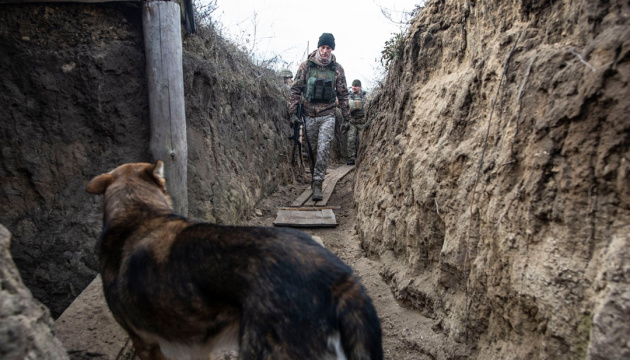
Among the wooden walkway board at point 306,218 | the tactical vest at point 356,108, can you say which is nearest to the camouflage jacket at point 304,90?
the wooden walkway board at point 306,218

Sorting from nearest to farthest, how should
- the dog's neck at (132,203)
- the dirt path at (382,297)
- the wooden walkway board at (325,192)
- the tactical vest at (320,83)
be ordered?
the dog's neck at (132,203), the dirt path at (382,297), the wooden walkway board at (325,192), the tactical vest at (320,83)

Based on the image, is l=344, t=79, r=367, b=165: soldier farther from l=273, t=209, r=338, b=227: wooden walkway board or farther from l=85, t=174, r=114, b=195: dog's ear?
l=85, t=174, r=114, b=195: dog's ear

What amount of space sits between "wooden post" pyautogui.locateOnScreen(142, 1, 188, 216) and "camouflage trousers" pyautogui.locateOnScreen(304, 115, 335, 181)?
4153mm

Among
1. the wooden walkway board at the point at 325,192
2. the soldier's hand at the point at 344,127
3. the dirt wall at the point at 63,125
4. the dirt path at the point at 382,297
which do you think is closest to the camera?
the dirt path at the point at 382,297

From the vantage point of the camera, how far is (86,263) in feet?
12.4

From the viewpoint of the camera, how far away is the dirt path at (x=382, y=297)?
2.83 meters

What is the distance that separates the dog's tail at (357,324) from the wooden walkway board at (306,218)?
4.35 metres

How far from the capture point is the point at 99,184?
244 centimetres

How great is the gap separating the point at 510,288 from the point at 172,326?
1.74 m

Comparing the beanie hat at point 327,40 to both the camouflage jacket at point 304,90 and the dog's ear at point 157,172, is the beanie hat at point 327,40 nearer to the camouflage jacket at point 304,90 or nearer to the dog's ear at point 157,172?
the camouflage jacket at point 304,90

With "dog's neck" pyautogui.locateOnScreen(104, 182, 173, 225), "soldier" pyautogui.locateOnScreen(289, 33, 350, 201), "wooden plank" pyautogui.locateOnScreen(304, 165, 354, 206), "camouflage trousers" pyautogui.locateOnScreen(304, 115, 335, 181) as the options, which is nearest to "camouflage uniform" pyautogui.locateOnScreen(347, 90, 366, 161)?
"wooden plank" pyautogui.locateOnScreen(304, 165, 354, 206)

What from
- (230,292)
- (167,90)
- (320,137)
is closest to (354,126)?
(320,137)

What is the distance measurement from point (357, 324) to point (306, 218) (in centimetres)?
470

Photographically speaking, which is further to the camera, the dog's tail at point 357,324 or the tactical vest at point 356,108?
the tactical vest at point 356,108
